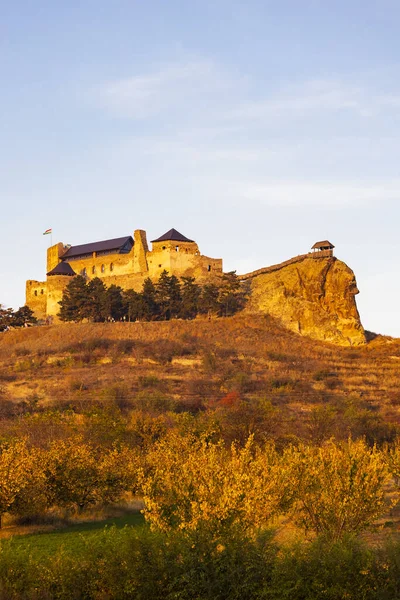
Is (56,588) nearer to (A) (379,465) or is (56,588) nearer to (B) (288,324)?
(A) (379,465)

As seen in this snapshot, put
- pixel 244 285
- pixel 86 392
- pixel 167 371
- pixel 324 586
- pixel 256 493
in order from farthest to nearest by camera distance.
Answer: pixel 244 285 → pixel 167 371 → pixel 86 392 → pixel 256 493 → pixel 324 586

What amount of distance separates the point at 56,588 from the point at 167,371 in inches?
1578

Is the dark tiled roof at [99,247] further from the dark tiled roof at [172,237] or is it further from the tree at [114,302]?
the tree at [114,302]

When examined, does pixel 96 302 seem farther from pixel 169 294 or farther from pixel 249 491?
pixel 249 491

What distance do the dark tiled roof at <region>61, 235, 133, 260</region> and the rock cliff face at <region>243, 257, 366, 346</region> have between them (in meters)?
13.9

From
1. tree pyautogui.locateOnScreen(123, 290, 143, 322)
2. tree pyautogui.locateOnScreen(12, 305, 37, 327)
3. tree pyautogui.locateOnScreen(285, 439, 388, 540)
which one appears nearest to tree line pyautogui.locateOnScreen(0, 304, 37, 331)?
tree pyautogui.locateOnScreen(12, 305, 37, 327)

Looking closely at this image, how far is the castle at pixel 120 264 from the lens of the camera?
225ft

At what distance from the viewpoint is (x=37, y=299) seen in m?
75.9

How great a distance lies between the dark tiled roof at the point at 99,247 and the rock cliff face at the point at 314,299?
1391cm

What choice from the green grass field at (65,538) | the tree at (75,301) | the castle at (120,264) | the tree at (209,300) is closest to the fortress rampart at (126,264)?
the castle at (120,264)

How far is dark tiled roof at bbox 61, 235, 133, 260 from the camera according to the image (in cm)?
7497

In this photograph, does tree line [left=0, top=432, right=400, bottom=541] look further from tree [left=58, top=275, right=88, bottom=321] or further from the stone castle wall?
the stone castle wall

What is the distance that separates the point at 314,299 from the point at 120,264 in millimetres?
18911

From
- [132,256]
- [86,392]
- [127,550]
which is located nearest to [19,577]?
[127,550]
